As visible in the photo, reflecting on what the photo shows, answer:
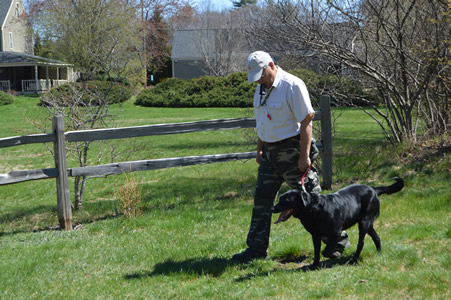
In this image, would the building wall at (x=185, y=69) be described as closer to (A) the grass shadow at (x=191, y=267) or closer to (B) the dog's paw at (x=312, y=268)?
(A) the grass shadow at (x=191, y=267)

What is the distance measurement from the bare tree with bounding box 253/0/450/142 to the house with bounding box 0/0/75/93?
36499 millimetres

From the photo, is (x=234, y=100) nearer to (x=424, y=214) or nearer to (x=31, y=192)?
(x=31, y=192)

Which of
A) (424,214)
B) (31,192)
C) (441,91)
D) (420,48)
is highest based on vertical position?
(420,48)

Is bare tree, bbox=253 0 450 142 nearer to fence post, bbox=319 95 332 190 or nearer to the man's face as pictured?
fence post, bbox=319 95 332 190

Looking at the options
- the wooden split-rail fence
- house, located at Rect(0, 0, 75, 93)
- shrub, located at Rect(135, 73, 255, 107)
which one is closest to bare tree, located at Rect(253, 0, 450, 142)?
the wooden split-rail fence

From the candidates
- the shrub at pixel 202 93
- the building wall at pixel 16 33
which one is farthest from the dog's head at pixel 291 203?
the building wall at pixel 16 33


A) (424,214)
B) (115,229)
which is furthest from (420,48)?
(115,229)

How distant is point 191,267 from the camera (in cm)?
503

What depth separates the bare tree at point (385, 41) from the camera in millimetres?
9188

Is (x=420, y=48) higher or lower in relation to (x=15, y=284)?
higher

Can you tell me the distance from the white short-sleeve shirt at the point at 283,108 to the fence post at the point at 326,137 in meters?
3.74

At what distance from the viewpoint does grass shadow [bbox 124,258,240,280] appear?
4906 mm

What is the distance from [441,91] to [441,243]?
6.29 m

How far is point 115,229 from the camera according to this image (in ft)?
22.6
